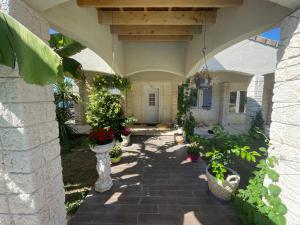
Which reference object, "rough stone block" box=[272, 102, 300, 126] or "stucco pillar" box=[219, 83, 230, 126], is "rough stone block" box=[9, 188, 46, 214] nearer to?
"rough stone block" box=[272, 102, 300, 126]

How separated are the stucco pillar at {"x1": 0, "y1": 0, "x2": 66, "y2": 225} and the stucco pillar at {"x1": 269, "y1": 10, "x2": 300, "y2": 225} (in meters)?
2.64

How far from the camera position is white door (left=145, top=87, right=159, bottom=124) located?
33.8 feet

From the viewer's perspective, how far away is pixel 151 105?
410 inches

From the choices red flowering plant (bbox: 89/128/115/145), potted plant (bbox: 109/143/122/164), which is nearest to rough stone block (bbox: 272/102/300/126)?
red flowering plant (bbox: 89/128/115/145)

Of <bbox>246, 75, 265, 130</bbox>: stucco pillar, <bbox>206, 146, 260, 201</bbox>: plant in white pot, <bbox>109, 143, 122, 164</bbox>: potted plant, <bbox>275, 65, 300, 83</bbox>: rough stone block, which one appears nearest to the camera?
<bbox>275, 65, 300, 83</bbox>: rough stone block

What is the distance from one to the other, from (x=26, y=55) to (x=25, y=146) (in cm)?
82

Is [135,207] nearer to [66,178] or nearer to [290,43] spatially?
[66,178]

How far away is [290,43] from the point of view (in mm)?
1775

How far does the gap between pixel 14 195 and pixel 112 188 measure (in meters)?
2.13

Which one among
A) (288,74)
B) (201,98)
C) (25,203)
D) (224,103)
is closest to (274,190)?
(288,74)

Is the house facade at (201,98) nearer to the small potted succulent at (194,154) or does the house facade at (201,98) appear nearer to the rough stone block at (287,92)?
the small potted succulent at (194,154)

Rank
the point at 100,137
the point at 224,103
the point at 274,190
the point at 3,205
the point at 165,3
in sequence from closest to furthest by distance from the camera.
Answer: the point at 3,205, the point at 274,190, the point at 165,3, the point at 100,137, the point at 224,103

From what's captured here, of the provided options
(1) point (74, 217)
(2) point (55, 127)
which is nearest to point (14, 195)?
(2) point (55, 127)

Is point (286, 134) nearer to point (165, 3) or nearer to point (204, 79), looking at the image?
point (165, 3)
